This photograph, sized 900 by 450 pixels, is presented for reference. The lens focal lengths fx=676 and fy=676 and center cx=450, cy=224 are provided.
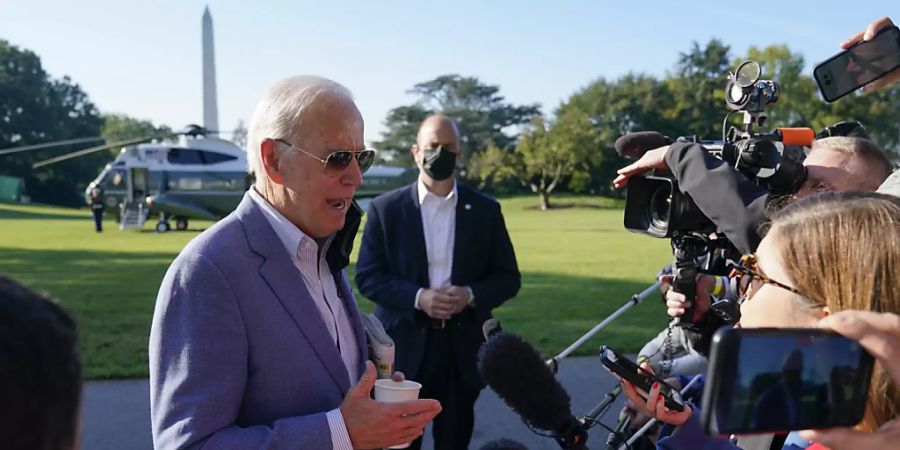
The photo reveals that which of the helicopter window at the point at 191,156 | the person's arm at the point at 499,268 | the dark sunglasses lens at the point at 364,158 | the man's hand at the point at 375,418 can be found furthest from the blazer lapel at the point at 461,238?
the helicopter window at the point at 191,156

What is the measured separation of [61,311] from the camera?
96cm

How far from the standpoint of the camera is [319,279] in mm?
2287

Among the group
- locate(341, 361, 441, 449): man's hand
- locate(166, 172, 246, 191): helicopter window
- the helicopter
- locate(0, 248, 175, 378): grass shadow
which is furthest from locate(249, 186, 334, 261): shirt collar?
locate(166, 172, 246, 191): helicopter window

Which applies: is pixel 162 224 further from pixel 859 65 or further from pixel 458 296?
pixel 859 65

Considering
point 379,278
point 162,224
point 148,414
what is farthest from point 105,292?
point 162,224

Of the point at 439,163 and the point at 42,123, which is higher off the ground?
the point at 439,163

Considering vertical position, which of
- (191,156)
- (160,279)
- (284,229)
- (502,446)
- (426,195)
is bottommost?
(160,279)

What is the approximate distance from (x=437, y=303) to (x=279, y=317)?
1856 mm

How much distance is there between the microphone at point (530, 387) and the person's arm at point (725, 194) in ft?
2.72

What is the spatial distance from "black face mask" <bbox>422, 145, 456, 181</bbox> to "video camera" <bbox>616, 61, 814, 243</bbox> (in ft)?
5.15

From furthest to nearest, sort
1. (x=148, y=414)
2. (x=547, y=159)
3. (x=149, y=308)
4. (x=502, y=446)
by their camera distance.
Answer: (x=547, y=159)
(x=149, y=308)
(x=148, y=414)
(x=502, y=446)

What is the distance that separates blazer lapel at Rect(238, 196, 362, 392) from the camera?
2.02 meters

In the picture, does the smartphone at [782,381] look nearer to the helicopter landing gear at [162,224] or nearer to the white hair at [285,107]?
the white hair at [285,107]

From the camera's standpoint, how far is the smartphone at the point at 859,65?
8.43 ft
